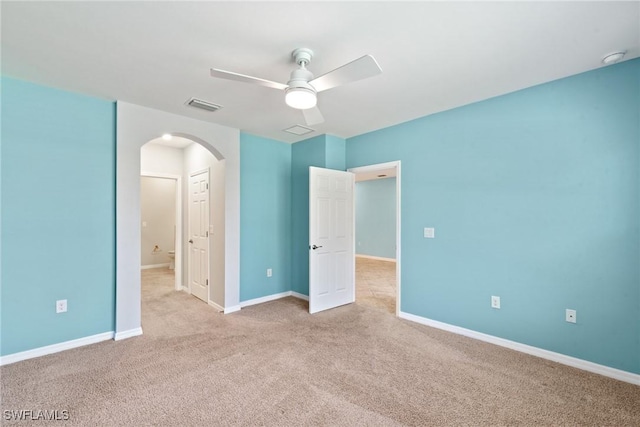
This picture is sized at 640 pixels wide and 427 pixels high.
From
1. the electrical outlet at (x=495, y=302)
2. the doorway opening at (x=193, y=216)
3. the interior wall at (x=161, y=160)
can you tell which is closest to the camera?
the electrical outlet at (x=495, y=302)

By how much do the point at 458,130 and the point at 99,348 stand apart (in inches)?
174

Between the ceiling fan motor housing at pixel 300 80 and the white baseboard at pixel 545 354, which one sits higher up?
the ceiling fan motor housing at pixel 300 80

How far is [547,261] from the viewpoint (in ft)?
8.72

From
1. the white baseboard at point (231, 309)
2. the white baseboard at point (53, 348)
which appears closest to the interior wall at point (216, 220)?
the white baseboard at point (231, 309)

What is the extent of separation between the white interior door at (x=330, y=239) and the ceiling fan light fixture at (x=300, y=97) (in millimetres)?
1778

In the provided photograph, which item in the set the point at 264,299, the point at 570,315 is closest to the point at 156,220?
the point at 264,299

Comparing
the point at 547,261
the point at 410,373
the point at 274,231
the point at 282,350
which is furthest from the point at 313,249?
the point at 547,261

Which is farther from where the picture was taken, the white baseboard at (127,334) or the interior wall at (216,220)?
the interior wall at (216,220)

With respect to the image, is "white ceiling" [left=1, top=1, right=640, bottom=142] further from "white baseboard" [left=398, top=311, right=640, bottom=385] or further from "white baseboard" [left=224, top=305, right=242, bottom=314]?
"white baseboard" [left=224, top=305, right=242, bottom=314]

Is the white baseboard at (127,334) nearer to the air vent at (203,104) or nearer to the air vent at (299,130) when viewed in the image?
the air vent at (203,104)

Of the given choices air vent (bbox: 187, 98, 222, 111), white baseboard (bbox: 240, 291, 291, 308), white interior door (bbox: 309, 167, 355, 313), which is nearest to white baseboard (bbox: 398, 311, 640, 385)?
white interior door (bbox: 309, 167, 355, 313)

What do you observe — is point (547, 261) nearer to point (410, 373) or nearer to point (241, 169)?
point (410, 373)

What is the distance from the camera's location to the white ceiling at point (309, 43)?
1722 millimetres

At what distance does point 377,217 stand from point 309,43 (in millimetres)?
7129
